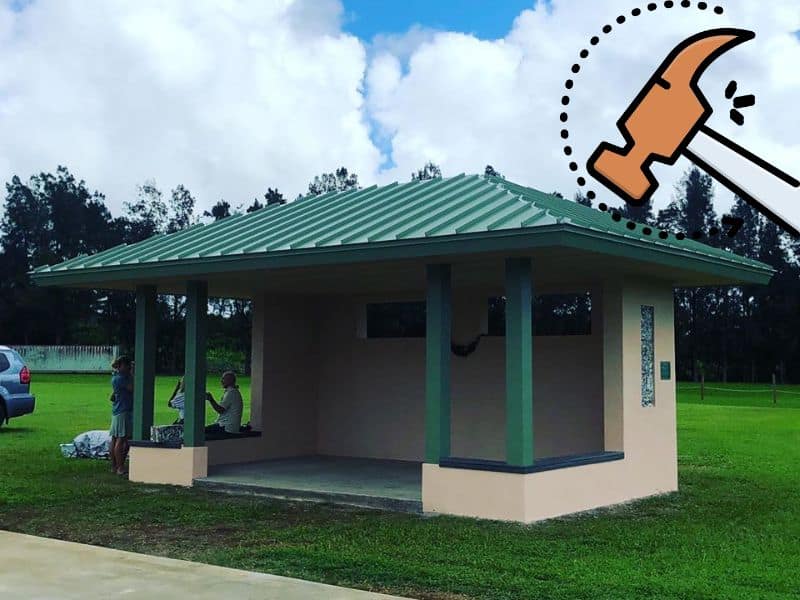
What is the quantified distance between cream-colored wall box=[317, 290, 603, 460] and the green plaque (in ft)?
2.64

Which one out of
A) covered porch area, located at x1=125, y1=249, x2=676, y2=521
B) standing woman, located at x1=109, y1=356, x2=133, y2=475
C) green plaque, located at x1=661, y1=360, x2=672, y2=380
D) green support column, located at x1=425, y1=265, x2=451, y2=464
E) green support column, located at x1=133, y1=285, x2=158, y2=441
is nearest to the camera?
covered porch area, located at x1=125, y1=249, x2=676, y2=521

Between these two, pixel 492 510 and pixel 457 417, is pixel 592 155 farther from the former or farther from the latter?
pixel 457 417

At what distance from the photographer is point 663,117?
531cm

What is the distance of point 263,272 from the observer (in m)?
12.4

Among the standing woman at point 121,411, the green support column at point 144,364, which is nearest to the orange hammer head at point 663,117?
the green support column at point 144,364

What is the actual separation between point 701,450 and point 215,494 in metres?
10.1

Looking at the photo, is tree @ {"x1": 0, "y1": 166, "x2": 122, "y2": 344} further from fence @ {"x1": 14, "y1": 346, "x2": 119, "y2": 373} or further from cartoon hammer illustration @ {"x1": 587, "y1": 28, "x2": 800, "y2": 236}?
cartoon hammer illustration @ {"x1": 587, "y1": 28, "x2": 800, "y2": 236}

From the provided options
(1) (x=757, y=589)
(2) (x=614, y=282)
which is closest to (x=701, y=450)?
(2) (x=614, y=282)

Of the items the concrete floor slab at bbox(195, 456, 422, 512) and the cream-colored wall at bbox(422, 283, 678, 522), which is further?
the concrete floor slab at bbox(195, 456, 422, 512)

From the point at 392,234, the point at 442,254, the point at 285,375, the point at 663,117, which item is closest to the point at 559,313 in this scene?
the point at 285,375

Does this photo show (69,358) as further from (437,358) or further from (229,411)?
(437,358)

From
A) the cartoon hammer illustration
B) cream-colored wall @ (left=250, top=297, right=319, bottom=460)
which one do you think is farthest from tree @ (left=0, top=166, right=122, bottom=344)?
the cartoon hammer illustration

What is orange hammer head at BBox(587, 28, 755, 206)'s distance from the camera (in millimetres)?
5254

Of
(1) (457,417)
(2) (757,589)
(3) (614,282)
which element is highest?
(3) (614,282)
